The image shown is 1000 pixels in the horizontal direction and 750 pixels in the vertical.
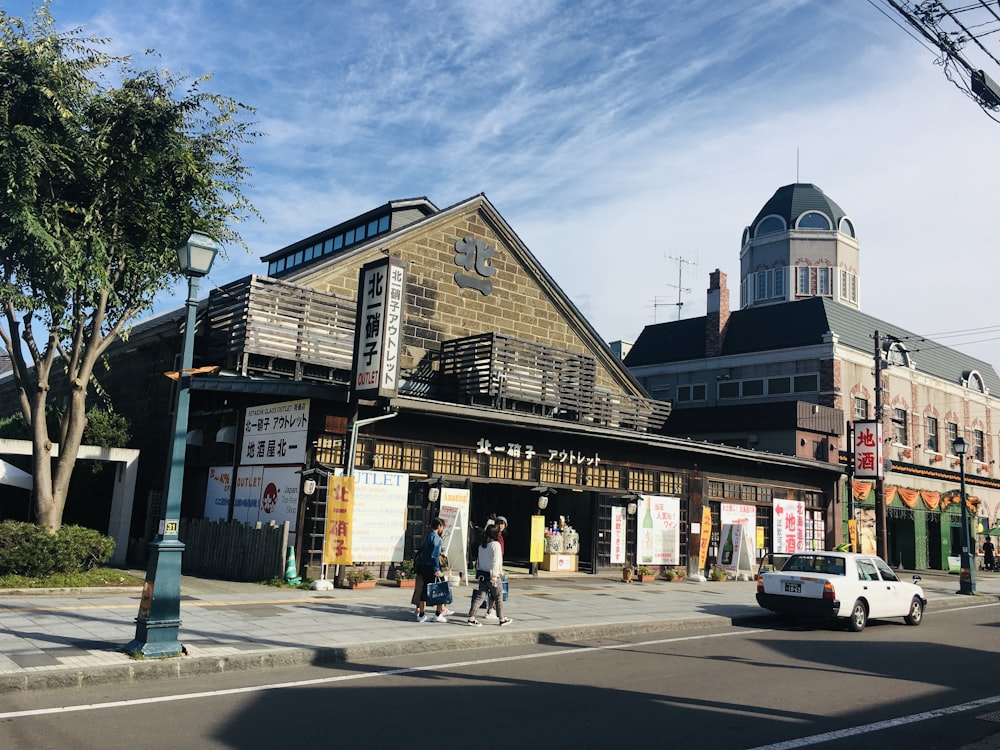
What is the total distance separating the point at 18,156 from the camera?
1468 cm

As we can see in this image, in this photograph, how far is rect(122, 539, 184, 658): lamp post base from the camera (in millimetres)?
9554

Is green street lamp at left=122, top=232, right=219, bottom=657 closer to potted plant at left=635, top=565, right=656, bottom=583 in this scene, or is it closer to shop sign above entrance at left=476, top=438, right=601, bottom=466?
shop sign above entrance at left=476, top=438, right=601, bottom=466

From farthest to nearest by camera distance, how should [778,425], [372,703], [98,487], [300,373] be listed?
[778,425], [98,487], [300,373], [372,703]

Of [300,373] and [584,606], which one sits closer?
[584,606]

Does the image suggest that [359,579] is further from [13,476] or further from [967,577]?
[967,577]

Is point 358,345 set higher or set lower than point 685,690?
higher

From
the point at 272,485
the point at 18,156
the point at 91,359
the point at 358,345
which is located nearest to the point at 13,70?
the point at 18,156

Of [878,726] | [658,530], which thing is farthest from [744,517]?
[878,726]

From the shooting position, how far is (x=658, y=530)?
24922 mm

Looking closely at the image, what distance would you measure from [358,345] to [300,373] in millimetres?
3199

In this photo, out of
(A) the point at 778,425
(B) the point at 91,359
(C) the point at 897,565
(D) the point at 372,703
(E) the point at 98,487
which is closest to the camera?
(D) the point at 372,703

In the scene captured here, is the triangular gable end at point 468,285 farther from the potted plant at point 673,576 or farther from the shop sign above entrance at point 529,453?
the potted plant at point 673,576

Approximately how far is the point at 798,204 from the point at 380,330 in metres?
49.0

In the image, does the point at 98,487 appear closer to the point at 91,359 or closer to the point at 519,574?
the point at 91,359
